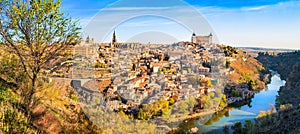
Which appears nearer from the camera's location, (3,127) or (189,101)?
(3,127)

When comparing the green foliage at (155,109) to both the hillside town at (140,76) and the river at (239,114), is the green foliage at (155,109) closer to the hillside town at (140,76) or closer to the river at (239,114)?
the hillside town at (140,76)

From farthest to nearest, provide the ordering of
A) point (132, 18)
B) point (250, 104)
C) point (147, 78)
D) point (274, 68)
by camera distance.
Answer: point (274, 68) → point (250, 104) → point (147, 78) → point (132, 18)

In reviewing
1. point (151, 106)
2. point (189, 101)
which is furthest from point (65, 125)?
point (189, 101)

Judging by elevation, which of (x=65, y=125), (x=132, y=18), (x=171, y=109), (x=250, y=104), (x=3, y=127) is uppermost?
(x=132, y=18)

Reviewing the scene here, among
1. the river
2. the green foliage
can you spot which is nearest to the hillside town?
the green foliage

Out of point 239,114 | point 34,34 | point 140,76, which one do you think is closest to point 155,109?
point 140,76

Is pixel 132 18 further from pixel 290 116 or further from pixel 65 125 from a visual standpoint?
pixel 290 116

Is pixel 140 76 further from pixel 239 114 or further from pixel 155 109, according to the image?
pixel 239 114

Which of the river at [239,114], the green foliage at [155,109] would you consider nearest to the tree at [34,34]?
the green foliage at [155,109]

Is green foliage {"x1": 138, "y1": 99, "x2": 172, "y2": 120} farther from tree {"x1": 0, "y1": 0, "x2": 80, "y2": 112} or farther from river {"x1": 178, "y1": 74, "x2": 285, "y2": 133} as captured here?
tree {"x1": 0, "y1": 0, "x2": 80, "y2": 112}
